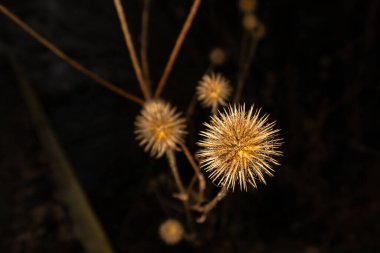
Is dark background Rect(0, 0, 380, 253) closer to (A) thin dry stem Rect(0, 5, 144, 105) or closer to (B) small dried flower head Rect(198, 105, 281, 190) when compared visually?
(A) thin dry stem Rect(0, 5, 144, 105)

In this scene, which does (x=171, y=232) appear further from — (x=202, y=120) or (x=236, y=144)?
(x=202, y=120)

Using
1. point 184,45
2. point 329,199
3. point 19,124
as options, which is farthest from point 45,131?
point 329,199

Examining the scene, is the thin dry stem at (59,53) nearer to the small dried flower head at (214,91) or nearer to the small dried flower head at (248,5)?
the small dried flower head at (214,91)

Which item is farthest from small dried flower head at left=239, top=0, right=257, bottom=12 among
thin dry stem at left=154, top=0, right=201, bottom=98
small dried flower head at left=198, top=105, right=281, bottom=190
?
small dried flower head at left=198, top=105, right=281, bottom=190

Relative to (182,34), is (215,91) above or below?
below

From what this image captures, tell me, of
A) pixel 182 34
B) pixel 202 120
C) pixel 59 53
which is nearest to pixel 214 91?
pixel 182 34

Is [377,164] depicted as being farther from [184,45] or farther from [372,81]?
[184,45]

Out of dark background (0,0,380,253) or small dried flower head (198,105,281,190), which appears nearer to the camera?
small dried flower head (198,105,281,190)

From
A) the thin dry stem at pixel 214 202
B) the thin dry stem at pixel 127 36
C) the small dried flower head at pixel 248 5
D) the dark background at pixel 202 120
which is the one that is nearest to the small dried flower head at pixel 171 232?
the thin dry stem at pixel 214 202
